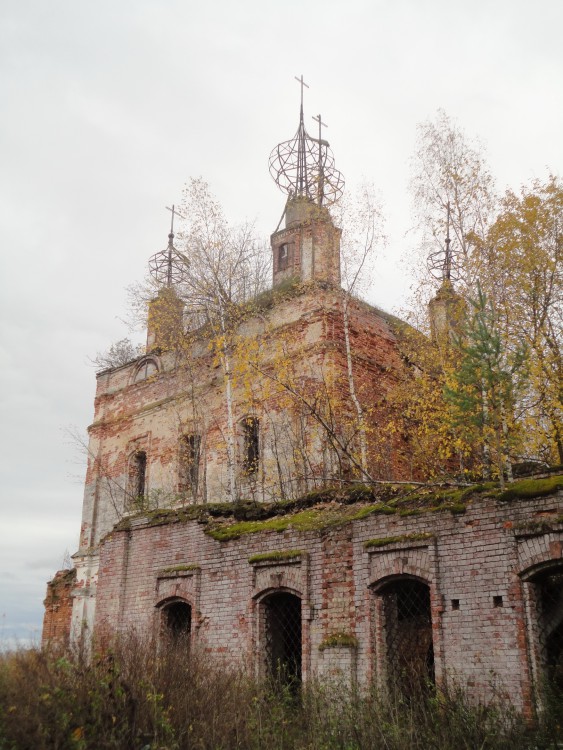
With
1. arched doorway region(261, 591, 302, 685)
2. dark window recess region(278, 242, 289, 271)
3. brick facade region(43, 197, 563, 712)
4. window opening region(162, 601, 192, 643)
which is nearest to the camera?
brick facade region(43, 197, 563, 712)

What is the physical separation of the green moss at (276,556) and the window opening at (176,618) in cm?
225

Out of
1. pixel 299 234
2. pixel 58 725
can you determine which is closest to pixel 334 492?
pixel 58 725

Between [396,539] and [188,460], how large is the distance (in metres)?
13.2

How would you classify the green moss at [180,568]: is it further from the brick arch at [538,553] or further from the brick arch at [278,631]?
the brick arch at [538,553]

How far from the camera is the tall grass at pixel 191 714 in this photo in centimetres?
623

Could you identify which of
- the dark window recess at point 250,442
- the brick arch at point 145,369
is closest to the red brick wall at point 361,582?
the dark window recess at point 250,442

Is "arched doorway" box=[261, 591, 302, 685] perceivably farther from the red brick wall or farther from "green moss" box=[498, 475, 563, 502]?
"green moss" box=[498, 475, 563, 502]

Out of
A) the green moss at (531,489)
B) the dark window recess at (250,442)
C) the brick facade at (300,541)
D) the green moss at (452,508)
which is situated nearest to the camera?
the green moss at (531,489)

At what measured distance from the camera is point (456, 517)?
903 cm

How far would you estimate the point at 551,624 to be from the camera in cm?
832

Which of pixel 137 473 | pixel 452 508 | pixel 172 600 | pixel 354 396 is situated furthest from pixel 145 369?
pixel 452 508

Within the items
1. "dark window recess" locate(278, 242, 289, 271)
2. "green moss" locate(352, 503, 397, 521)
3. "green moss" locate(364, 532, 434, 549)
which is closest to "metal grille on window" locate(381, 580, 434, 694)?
"green moss" locate(364, 532, 434, 549)

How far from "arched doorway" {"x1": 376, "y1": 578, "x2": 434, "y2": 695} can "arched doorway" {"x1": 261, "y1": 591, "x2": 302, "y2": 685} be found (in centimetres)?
164

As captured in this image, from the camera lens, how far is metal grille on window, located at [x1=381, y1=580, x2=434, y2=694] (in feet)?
30.8
